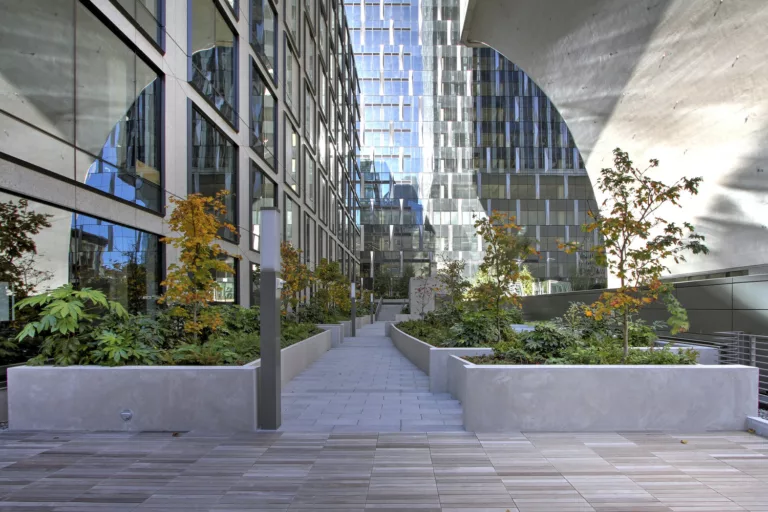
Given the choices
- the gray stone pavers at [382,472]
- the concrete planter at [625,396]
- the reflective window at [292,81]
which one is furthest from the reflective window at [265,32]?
the concrete planter at [625,396]

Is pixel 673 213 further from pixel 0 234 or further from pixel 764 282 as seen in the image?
pixel 0 234

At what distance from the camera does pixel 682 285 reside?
12.4m

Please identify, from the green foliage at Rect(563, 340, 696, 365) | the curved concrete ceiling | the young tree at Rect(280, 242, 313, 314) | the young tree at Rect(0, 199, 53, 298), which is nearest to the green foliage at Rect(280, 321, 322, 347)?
the young tree at Rect(280, 242, 313, 314)

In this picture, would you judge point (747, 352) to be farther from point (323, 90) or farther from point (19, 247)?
point (323, 90)

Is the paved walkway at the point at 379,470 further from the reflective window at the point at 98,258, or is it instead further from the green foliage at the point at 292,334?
the green foliage at the point at 292,334

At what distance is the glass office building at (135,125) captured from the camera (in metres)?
9.52

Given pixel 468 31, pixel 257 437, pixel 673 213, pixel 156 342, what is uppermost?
pixel 468 31

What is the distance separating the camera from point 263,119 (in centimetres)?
2438

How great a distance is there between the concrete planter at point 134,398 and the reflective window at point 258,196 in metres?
14.7

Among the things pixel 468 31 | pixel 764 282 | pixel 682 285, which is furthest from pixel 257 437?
pixel 468 31

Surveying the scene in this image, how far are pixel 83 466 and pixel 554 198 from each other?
71.9 m

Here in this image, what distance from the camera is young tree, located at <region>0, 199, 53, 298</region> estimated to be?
8531 millimetres

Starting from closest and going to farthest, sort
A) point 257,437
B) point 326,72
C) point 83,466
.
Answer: point 83,466
point 257,437
point 326,72

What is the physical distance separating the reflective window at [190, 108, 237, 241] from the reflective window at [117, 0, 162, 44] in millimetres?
2914
